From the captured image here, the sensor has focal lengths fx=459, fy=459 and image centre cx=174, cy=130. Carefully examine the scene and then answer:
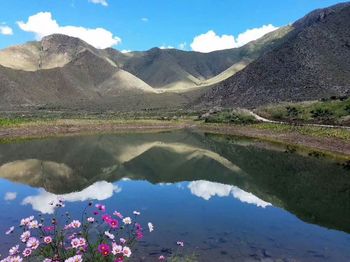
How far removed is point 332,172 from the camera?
33.1 metres

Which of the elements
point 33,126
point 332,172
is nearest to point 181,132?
point 33,126

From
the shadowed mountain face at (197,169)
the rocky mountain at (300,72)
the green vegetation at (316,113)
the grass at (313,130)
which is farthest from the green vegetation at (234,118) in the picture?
the rocky mountain at (300,72)

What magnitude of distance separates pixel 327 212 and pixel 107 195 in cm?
1166

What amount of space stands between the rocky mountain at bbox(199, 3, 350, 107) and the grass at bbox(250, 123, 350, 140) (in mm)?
40949

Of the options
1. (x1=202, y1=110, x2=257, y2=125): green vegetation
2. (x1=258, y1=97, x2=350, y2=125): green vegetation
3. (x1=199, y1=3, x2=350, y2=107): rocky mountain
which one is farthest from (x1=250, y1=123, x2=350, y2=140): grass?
(x1=199, y1=3, x2=350, y2=107): rocky mountain

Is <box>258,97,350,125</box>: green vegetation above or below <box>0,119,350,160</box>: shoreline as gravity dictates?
above

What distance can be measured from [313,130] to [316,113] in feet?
54.8

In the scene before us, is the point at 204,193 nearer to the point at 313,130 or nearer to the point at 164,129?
the point at 313,130

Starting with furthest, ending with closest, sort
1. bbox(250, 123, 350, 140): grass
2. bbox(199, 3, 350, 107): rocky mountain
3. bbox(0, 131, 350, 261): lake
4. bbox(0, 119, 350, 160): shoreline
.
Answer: bbox(199, 3, 350, 107): rocky mountain, bbox(250, 123, 350, 140): grass, bbox(0, 119, 350, 160): shoreline, bbox(0, 131, 350, 261): lake

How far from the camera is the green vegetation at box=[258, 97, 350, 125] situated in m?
63.6

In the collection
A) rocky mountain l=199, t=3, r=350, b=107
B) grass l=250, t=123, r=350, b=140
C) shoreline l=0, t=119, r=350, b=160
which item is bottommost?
shoreline l=0, t=119, r=350, b=160

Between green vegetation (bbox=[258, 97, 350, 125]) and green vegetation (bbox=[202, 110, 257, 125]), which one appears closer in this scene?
green vegetation (bbox=[258, 97, 350, 125])

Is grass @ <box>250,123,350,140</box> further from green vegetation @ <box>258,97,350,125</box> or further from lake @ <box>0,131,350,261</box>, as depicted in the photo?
green vegetation @ <box>258,97,350,125</box>

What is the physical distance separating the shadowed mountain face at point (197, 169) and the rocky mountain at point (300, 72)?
56199 millimetres
